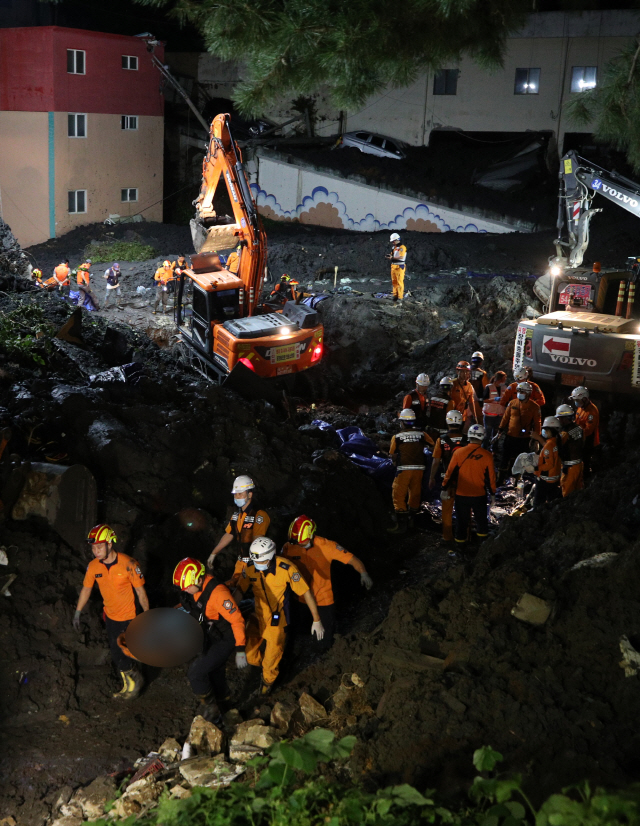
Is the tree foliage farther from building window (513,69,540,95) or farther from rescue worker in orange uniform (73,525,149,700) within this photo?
building window (513,69,540,95)

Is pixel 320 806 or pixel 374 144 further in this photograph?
pixel 374 144

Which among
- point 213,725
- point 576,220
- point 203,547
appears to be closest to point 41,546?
point 203,547

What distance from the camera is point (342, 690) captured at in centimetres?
578

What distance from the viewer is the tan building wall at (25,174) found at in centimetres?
2534

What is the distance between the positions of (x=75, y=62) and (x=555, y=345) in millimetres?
20654

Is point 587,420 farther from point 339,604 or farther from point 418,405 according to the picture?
point 339,604

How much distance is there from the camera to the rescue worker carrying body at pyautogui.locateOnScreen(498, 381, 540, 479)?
1079 centimetres

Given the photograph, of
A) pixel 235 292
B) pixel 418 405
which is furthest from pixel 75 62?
pixel 418 405

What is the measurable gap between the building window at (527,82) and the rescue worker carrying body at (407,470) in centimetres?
2128

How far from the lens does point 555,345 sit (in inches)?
472

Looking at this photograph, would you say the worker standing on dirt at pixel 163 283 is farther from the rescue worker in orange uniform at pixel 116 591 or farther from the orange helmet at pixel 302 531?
the rescue worker in orange uniform at pixel 116 591

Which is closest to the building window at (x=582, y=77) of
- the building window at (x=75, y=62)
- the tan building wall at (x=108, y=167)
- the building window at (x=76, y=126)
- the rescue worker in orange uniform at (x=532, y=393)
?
the tan building wall at (x=108, y=167)

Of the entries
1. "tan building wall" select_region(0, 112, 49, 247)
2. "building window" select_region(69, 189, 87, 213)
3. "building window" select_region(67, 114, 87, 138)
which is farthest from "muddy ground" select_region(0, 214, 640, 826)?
"building window" select_region(67, 114, 87, 138)

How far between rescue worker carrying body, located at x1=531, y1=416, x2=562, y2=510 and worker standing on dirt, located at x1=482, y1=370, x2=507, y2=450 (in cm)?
188
